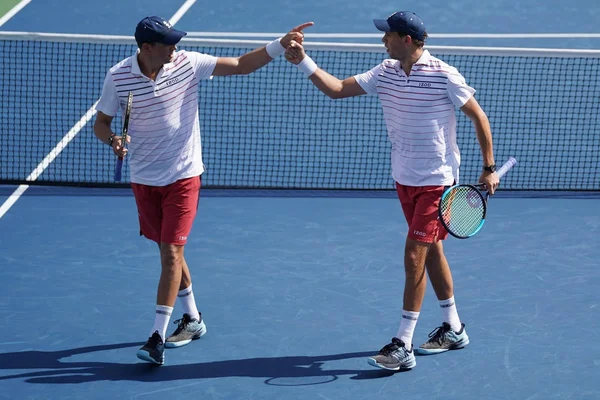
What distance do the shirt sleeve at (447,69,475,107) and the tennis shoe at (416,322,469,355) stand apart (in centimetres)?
154

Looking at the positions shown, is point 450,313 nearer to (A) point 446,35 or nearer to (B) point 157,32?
(B) point 157,32

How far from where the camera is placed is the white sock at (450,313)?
7078 mm

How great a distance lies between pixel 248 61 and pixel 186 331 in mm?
1882

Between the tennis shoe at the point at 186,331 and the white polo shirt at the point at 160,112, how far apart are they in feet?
3.39

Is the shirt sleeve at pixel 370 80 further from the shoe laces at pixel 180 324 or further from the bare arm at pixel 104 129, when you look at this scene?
the shoe laces at pixel 180 324

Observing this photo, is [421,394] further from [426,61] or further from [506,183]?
[506,183]

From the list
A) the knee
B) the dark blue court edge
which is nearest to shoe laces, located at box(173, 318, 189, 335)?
the knee

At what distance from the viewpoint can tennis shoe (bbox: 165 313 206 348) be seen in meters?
7.17

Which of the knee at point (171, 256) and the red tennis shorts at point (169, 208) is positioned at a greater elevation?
Answer: the red tennis shorts at point (169, 208)

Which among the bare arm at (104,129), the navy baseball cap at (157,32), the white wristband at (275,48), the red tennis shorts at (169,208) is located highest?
the navy baseball cap at (157,32)

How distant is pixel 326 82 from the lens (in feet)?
23.2

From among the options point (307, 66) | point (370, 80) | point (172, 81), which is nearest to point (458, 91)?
point (370, 80)

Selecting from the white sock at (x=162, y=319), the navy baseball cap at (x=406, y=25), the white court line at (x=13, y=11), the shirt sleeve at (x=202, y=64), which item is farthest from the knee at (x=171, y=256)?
the white court line at (x=13, y=11)

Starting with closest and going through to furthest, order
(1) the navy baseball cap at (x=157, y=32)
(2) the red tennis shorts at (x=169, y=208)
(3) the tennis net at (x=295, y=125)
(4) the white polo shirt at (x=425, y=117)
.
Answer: (1) the navy baseball cap at (x=157, y=32), (4) the white polo shirt at (x=425, y=117), (2) the red tennis shorts at (x=169, y=208), (3) the tennis net at (x=295, y=125)
